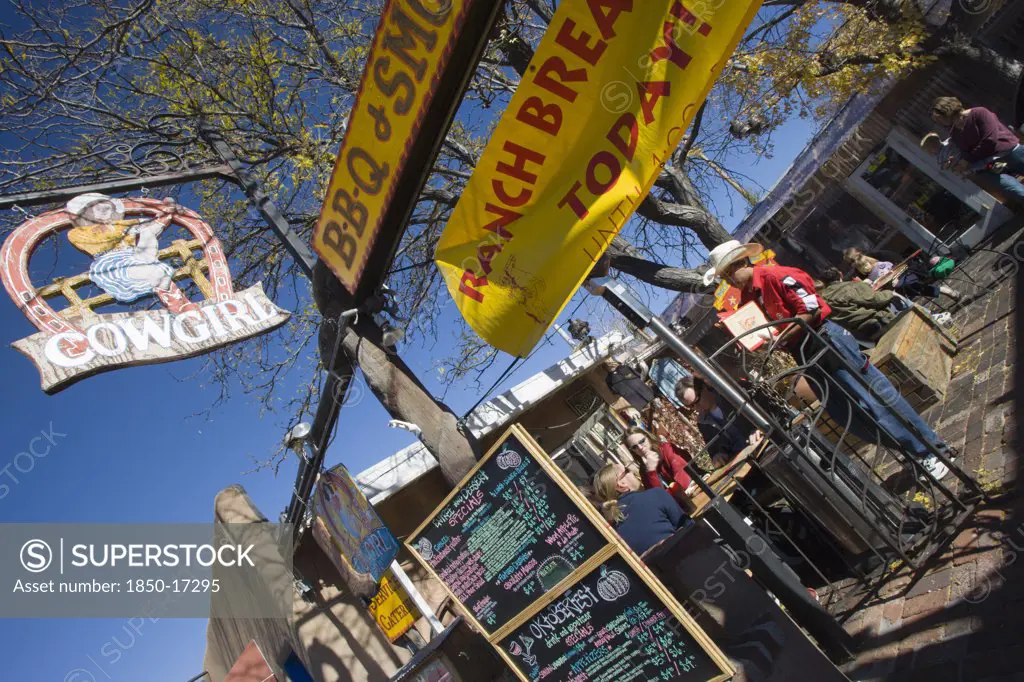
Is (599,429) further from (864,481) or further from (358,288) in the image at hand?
(358,288)

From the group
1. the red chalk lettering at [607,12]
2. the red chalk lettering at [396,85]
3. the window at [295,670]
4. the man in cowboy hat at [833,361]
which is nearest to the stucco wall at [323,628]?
the window at [295,670]

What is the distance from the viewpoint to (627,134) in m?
2.76

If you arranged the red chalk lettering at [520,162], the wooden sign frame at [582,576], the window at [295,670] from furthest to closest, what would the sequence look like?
1. the window at [295,670]
2. the wooden sign frame at [582,576]
3. the red chalk lettering at [520,162]

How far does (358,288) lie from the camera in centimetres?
360

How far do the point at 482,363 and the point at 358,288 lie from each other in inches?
253

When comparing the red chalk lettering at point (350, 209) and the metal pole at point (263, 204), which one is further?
the metal pole at point (263, 204)

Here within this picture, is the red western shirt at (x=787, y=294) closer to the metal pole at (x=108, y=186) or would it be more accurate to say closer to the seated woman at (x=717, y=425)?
the seated woman at (x=717, y=425)

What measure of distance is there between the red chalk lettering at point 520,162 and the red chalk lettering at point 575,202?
20 centimetres

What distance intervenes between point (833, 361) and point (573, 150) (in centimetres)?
309

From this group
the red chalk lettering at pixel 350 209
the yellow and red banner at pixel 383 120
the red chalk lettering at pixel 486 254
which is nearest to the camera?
the yellow and red banner at pixel 383 120

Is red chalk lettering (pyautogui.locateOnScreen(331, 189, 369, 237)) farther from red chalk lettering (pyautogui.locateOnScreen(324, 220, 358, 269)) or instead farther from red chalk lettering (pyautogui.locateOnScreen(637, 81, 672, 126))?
red chalk lettering (pyautogui.locateOnScreen(637, 81, 672, 126))

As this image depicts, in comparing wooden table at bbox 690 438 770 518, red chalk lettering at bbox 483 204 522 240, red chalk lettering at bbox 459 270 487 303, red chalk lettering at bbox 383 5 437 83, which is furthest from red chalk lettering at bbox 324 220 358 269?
wooden table at bbox 690 438 770 518

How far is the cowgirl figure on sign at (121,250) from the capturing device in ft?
13.7

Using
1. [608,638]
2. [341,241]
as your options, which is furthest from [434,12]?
[608,638]
